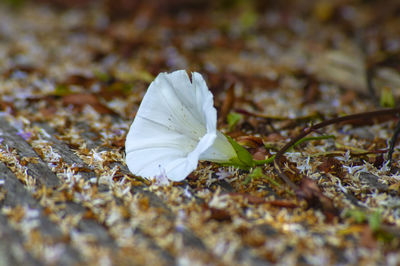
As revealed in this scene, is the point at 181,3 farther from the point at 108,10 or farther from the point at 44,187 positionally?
the point at 44,187

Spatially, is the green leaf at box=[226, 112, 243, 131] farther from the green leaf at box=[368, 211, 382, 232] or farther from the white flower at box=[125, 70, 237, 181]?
the green leaf at box=[368, 211, 382, 232]

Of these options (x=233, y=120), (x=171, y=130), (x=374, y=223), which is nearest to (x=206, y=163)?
(x=171, y=130)

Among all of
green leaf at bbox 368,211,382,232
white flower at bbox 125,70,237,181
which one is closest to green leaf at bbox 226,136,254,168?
white flower at bbox 125,70,237,181

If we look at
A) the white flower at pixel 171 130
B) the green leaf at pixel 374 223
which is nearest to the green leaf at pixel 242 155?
the white flower at pixel 171 130

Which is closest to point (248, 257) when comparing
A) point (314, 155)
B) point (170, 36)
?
point (314, 155)

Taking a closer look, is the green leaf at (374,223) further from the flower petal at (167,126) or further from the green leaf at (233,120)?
the green leaf at (233,120)
